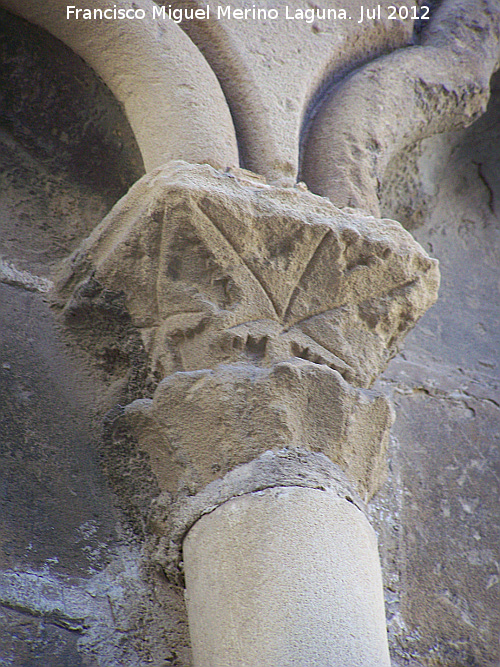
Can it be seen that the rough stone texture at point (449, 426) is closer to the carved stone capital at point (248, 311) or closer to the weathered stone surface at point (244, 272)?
the carved stone capital at point (248, 311)

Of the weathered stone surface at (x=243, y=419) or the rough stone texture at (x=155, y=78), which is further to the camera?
the rough stone texture at (x=155, y=78)

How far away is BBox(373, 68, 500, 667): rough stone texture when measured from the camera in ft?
6.01

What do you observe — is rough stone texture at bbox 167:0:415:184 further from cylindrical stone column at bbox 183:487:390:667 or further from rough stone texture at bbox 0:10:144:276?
cylindrical stone column at bbox 183:487:390:667

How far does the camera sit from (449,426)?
7.37 ft

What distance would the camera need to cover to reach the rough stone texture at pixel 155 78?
5.82ft

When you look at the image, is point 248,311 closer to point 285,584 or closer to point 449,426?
point 285,584

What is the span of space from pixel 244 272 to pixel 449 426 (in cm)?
98

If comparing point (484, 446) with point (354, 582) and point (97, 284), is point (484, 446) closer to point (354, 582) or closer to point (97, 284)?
point (354, 582)

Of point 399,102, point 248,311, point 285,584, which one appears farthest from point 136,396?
point 399,102

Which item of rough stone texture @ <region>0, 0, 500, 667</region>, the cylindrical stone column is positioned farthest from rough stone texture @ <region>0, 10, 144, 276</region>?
the cylindrical stone column

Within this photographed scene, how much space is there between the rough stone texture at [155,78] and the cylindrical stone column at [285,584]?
2.75 feet

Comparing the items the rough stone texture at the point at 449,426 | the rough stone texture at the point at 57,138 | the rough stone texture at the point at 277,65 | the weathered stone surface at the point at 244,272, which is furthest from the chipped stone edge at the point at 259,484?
the rough stone texture at the point at 57,138

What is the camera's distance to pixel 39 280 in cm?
189

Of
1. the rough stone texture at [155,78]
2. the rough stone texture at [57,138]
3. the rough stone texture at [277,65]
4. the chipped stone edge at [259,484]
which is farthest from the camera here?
the rough stone texture at [57,138]
